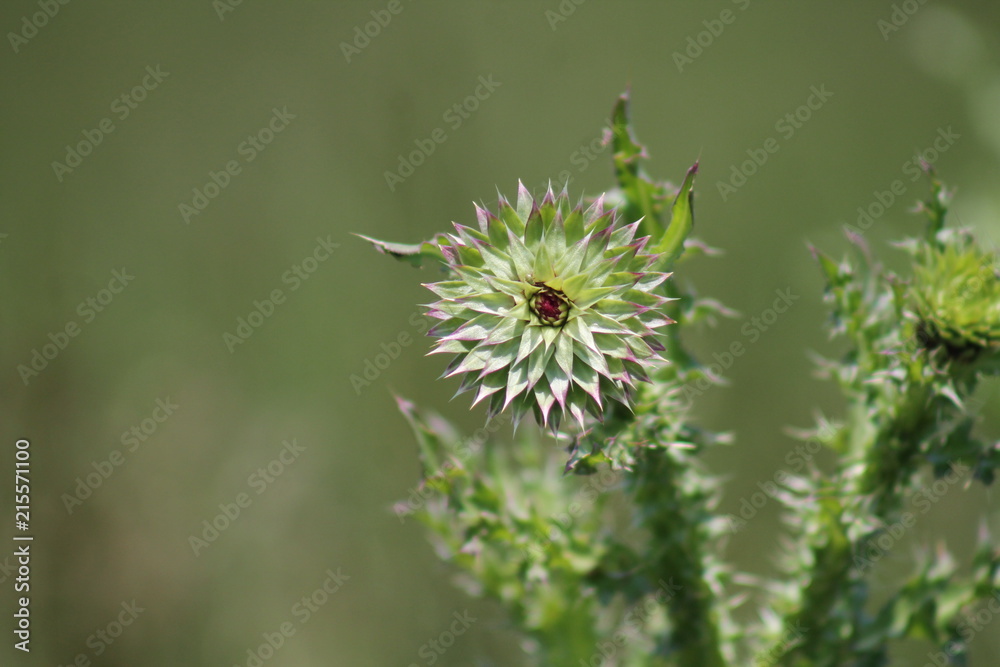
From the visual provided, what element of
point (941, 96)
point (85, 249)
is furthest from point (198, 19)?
point (941, 96)

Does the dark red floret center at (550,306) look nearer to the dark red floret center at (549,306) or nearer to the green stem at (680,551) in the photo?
the dark red floret center at (549,306)

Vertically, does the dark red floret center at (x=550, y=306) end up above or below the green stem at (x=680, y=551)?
above

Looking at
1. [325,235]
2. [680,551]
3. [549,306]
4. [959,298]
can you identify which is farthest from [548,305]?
[325,235]

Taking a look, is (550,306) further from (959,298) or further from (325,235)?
(325,235)

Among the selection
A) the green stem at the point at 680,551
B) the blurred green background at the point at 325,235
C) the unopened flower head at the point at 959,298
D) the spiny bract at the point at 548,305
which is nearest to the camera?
the spiny bract at the point at 548,305

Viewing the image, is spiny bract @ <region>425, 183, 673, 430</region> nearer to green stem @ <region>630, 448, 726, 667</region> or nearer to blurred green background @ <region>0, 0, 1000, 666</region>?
green stem @ <region>630, 448, 726, 667</region>

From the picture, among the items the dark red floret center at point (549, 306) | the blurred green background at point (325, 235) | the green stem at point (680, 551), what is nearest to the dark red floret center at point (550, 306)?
the dark red floret center at point (549, 306)

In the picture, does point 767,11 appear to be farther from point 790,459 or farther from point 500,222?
point 500,222
